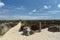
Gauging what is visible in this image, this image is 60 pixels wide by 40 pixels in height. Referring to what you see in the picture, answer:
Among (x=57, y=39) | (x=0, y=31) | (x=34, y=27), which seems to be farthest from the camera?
(x=34, y=27)

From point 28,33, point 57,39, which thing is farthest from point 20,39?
point 57,39

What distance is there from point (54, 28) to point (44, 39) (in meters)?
3.26

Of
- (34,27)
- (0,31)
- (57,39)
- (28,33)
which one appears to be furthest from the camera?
(34,27)

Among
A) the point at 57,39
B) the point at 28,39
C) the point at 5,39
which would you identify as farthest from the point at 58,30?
the point at 5,39

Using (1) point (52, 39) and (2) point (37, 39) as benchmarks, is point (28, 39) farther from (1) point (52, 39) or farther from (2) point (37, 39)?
(1) point (52, 39)

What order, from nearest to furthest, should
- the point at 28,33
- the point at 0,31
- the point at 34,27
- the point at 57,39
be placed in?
1. the point at 57,39
2. the point at 28,33
3. the point at 0,31
4. the point at 34,27

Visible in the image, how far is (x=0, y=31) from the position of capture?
1098 centimetres

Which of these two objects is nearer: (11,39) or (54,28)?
(11,39)

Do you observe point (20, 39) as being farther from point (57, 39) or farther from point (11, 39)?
point (57, 39)

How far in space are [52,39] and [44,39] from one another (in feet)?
1.87

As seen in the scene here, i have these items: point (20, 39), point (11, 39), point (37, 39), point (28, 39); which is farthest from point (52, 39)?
point (11, 39)

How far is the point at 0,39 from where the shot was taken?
866 cm

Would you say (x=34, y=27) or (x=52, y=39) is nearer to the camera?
(x=52, y=39)

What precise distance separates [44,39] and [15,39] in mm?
2155
